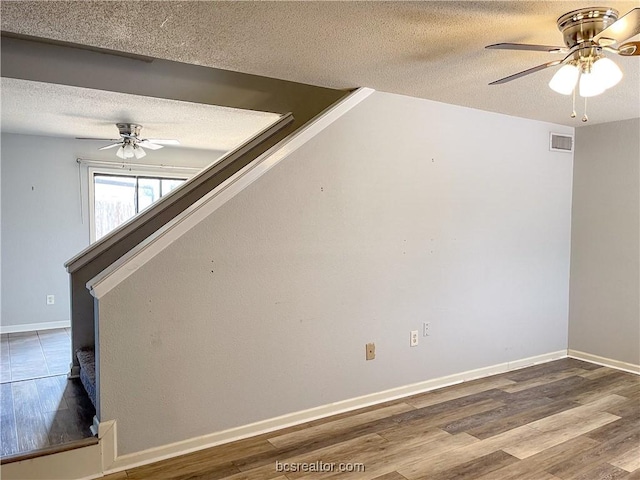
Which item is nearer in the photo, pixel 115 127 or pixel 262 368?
pixel 262 368

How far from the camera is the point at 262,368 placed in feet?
9.09

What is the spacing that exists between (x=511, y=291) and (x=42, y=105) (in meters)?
4.30

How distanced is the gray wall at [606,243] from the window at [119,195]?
15.2 ft

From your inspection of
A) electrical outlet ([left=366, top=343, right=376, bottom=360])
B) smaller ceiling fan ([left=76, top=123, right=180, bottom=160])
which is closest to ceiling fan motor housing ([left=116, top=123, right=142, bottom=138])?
smaller ceiling fan ([left=76, top=123, right=180, bottom=160])

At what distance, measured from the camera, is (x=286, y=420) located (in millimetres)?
2850

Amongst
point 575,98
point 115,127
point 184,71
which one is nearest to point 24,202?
point 115,127

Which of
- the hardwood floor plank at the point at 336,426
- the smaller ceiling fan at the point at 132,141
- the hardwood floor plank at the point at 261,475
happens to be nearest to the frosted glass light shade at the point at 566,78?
the hardwood floor plank at the point at 336,426

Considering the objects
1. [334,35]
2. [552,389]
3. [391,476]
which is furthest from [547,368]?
[334,35]

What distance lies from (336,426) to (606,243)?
300 cm

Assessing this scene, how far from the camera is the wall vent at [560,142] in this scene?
4.13 metres

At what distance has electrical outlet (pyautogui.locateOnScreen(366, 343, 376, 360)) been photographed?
10.4ft

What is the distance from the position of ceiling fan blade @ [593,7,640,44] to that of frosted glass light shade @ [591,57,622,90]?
0.32 feet

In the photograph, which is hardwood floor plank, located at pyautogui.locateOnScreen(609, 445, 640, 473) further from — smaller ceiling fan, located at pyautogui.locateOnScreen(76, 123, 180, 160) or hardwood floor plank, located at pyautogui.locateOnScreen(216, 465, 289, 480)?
smaller ceiling fan, located at pyautogui.locateOnScreen(76, 123, 180, 160)

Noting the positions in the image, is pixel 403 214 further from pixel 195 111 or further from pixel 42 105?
pixel 42 105
